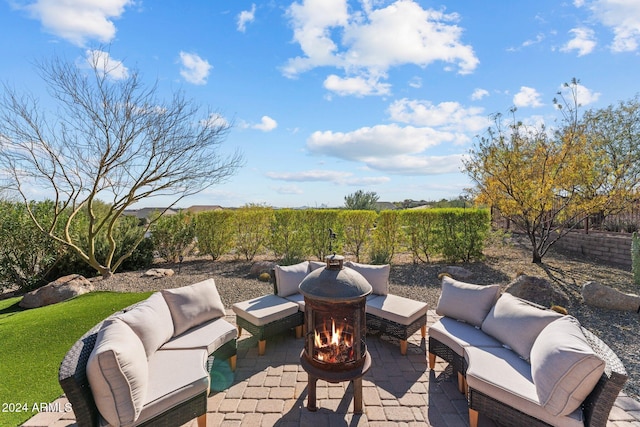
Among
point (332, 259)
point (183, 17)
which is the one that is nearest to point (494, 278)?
point (332, 259)

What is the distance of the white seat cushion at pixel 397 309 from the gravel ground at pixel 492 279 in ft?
5.32

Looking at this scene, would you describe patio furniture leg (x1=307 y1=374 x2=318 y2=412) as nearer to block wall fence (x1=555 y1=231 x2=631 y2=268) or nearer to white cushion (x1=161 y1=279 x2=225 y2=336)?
white cushion (x1=161 y1=279 x2=225 y2=336)

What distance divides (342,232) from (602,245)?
870cm

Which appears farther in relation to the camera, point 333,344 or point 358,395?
point 333,344

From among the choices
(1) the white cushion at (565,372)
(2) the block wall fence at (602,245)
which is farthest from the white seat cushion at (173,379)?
(2) the block wall fence at (602,245)

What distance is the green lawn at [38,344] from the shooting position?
9.32 feet

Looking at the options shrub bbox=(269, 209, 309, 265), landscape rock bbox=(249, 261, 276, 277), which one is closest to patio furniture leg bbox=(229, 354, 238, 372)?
landscape rock bbox=(249, 261, 276, 277)

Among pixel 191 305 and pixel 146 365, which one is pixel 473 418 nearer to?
pixel 146 365

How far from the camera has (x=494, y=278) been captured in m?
7.00

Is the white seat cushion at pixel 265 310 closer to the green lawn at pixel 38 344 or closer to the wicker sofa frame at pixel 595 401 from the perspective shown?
the green lawn at pixel 38 344

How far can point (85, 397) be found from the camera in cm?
202

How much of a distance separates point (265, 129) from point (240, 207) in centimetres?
303

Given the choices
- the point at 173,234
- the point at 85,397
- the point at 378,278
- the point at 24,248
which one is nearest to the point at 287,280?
the point at 378,278

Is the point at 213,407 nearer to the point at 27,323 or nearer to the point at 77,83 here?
the point at 27,323
